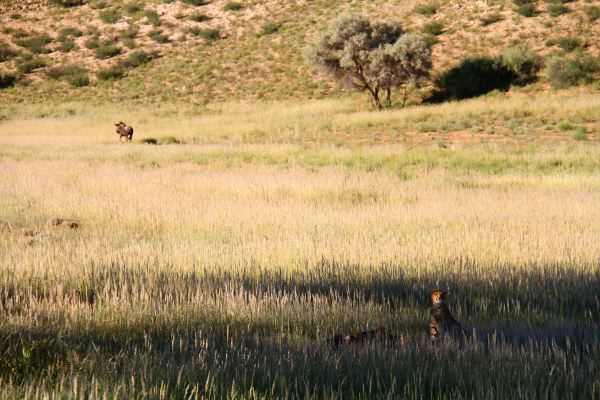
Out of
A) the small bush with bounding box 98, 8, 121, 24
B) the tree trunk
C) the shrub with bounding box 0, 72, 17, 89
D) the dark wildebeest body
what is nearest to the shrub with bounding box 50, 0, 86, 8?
the small bush with bounding box 98, 8, 121, 24

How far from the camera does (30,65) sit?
186 feet

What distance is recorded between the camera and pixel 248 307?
5.42 meters

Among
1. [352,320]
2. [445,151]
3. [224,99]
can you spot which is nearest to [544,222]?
[352,320]

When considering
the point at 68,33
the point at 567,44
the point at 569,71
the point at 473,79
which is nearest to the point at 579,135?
the point at 569,71

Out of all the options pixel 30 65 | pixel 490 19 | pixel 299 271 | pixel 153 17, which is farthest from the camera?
pixel 153 17

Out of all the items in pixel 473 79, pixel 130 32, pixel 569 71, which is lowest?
pixel 473 79

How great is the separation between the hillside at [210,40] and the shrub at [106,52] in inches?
3.6

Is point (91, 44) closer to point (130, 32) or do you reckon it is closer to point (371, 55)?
point (130, 32)

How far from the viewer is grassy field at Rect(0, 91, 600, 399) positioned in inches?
150

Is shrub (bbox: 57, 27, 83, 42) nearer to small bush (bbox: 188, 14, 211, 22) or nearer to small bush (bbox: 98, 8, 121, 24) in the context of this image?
small bush (bbox: 98, 8, 121, 24)

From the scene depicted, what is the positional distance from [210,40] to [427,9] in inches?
697

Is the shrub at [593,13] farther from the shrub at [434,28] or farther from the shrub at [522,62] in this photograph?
the shrub at [434,28]

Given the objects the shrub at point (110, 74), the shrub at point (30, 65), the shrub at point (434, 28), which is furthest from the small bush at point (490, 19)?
the shrub at point (30, 65)

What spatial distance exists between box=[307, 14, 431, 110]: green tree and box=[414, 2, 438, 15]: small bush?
1168cm
